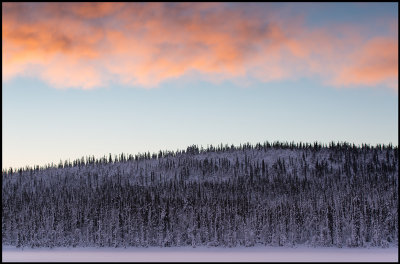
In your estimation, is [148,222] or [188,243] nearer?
[188,243]

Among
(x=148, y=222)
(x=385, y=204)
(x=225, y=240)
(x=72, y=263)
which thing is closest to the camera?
(x=72, y=263)

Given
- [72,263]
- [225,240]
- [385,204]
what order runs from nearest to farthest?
[72,263] → [225,240] → [385,204]

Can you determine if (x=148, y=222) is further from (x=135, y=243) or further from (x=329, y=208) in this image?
(x=329, y=208)

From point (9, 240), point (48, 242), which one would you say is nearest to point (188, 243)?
point (48, 242)

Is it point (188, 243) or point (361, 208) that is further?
point (361, 208)

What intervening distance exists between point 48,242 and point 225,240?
41.2 metres

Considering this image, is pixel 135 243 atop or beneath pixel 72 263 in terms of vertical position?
beneath

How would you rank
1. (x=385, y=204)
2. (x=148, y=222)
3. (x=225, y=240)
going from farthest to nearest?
(x=385, y=204)
(x=148, y=222)
(x=225, y=240)

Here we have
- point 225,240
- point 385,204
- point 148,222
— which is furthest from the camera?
point 385,204

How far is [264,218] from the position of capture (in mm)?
133500

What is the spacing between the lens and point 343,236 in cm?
12062

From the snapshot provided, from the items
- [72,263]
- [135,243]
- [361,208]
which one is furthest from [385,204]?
[72,263]

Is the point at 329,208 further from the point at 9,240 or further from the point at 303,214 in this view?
the point at 9,240

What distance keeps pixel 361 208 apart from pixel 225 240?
38.6m
